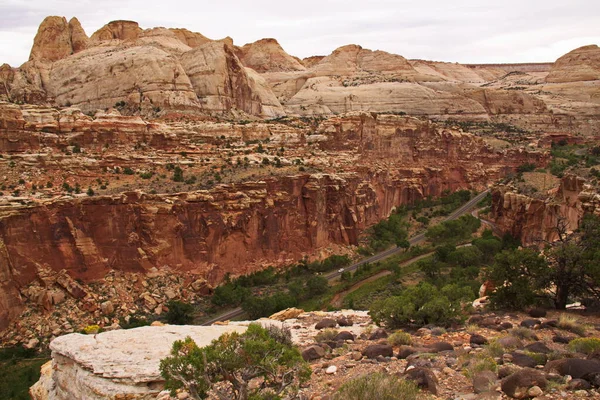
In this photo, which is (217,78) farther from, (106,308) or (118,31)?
(106,308)

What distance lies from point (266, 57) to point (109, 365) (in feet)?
315

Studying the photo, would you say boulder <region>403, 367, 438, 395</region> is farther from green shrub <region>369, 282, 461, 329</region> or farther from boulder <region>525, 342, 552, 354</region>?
green shrub <region>369, 282, 461, 329</region>

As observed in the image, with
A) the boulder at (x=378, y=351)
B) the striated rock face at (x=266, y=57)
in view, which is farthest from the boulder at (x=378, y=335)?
the striated rock face at (x=266, y=57)

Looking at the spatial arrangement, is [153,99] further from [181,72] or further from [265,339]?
[265,339]

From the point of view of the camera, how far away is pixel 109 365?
13180 millimetres

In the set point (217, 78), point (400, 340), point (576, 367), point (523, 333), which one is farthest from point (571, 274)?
point (217, 78)

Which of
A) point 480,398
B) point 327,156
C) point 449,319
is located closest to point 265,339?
point 480,398

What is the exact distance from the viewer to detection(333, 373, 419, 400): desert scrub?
878 centimetres

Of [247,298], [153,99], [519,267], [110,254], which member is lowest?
[247,298]

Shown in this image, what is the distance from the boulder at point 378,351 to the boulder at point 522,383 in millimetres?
4248

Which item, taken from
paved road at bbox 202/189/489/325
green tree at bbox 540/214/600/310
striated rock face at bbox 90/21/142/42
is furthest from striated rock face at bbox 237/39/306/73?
green tree at bbox 540/214/600/310

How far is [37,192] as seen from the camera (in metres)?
29.6

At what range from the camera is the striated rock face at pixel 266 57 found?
10219 centimetres

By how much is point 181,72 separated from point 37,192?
77.6 feet
